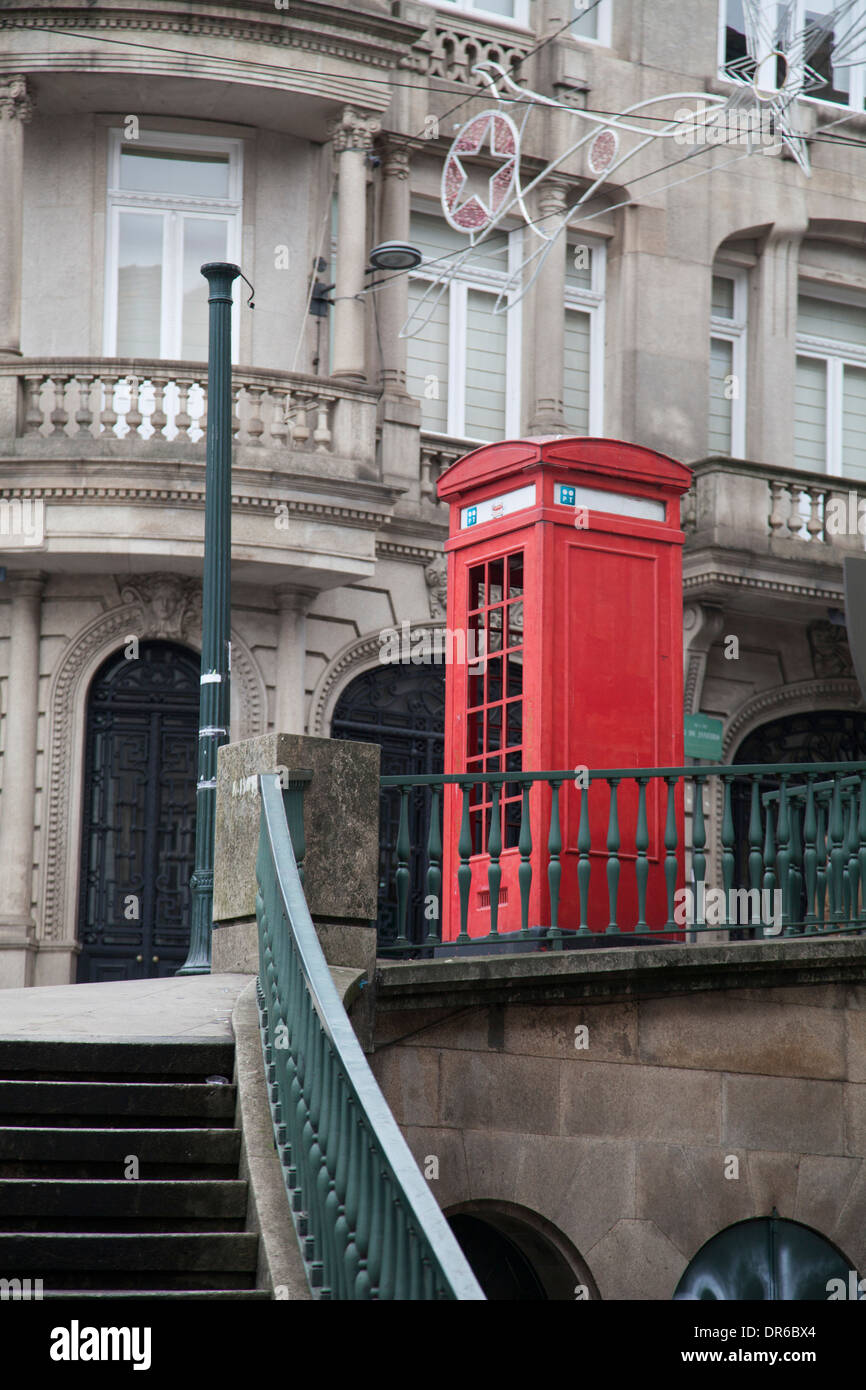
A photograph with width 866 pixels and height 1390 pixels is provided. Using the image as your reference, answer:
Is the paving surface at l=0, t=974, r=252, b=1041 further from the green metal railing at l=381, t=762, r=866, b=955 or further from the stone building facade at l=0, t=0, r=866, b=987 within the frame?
the stone building facade at l=0, t=0, r=866, b=987

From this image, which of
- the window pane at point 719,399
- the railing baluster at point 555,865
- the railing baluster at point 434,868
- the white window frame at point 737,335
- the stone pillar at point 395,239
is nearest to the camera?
the railing baluster at point 434,868

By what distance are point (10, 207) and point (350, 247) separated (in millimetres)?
2941

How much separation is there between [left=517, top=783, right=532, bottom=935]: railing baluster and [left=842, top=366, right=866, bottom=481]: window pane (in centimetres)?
1254

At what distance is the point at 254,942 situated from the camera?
10.3m

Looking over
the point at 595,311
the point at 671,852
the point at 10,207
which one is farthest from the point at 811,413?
the point at 671,852

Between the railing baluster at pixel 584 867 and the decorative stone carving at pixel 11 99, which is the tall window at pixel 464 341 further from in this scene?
the railing baluster at pixel 584 867

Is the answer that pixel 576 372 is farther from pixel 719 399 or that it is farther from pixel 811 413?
pixel 811 413

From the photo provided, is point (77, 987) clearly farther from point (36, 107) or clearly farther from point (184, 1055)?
point (36, 107)

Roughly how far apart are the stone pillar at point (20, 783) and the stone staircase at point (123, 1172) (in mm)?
8994

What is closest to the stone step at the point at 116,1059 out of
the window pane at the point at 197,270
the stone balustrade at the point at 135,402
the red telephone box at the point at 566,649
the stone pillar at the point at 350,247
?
the red telephone box at the point at 566,649

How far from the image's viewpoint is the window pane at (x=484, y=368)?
20.3 m

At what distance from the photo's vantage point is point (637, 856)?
37.5 feet

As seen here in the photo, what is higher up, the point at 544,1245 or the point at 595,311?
the point at 595,311
